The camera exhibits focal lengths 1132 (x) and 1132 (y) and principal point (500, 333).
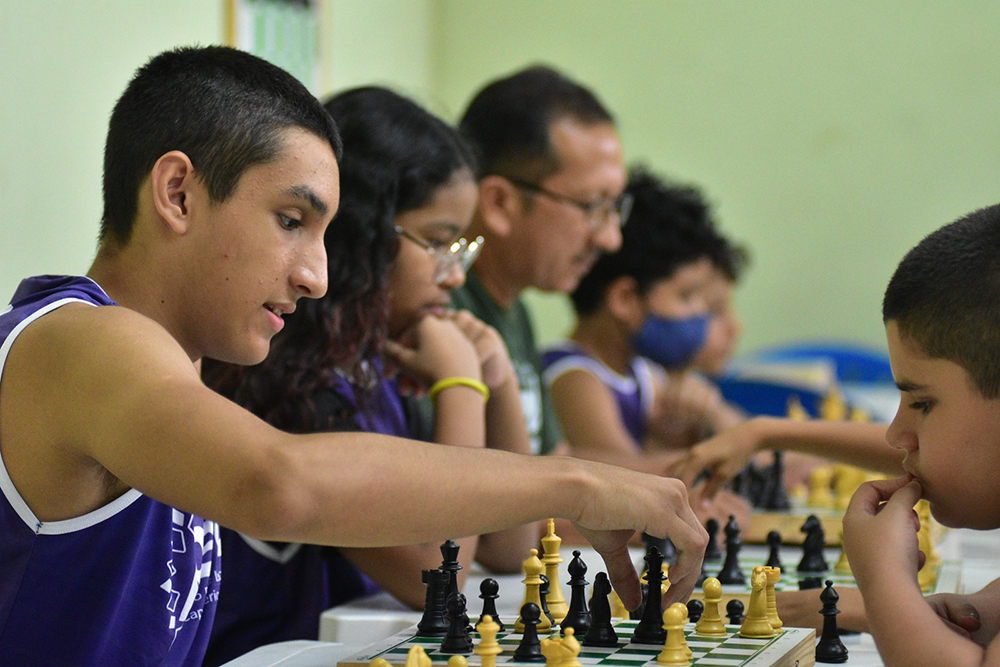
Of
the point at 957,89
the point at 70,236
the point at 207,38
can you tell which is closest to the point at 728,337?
the point at 957,89

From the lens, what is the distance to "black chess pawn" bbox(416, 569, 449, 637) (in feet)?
3.76

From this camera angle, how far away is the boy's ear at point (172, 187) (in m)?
1.20

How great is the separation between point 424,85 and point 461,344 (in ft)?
12.0

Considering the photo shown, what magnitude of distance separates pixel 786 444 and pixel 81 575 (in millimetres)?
1027

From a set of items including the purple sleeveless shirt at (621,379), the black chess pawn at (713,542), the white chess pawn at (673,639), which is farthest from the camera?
the purple sleeveless shirt at (621,379)

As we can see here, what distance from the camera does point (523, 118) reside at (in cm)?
275

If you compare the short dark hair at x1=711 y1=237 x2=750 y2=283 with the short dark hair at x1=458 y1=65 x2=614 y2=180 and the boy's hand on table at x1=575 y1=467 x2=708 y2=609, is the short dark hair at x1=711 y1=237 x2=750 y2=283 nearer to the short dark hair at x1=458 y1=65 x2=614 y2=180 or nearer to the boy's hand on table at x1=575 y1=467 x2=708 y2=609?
the short dark hair at x1=458 y1=65 x2=614 y2=180

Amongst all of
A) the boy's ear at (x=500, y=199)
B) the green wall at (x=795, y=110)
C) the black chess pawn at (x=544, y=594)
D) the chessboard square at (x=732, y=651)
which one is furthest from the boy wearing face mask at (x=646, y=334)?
the green wall at (x=795, y=110)

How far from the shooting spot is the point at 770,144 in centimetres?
545

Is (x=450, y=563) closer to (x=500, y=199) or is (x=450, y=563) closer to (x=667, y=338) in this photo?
(x=500, y=199)

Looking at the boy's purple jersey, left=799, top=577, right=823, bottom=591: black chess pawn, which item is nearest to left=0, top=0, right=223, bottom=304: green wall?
the boy's purple jersey

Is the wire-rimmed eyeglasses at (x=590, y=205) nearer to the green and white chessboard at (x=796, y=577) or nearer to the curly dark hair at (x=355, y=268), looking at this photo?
the curly dark hair at (x=355, y=268)

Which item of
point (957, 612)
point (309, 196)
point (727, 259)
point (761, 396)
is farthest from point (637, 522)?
point (761, 396)

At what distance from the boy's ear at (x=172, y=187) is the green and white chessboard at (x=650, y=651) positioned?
0.49m
